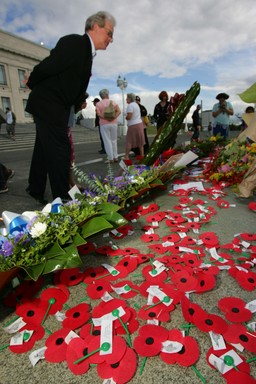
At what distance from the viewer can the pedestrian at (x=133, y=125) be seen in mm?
5492

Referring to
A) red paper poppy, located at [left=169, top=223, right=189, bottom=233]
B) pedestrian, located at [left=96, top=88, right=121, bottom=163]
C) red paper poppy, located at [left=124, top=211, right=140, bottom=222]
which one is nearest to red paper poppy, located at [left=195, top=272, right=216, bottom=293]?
red paper poppy, located at [left=169, top=223, right=189, bottom=233]

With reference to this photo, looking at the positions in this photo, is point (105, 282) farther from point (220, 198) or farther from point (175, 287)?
point (220, 198)

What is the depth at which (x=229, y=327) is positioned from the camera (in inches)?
40.9

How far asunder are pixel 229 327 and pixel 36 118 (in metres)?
2.13

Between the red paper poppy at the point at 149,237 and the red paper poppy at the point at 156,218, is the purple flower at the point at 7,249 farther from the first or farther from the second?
the red paper poppy at the point at 156,218

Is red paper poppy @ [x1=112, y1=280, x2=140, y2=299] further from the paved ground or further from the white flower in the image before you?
the white flower

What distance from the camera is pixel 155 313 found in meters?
1.13

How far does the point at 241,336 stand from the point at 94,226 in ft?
2.82

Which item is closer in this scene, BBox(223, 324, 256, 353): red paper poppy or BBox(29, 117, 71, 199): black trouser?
BBox(223, 324, 256, 353): red paper poppy

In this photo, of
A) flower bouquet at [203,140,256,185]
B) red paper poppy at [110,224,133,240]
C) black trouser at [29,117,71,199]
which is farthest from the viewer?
flower bouquet at [203,140,256,185]

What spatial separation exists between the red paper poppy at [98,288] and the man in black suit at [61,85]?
1.23 metres

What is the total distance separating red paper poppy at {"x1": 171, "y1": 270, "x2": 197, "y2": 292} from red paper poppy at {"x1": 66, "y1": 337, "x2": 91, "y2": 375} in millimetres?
512

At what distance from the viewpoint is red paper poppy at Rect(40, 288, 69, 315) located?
1182 millimetres

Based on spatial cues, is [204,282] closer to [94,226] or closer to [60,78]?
[94,226]
